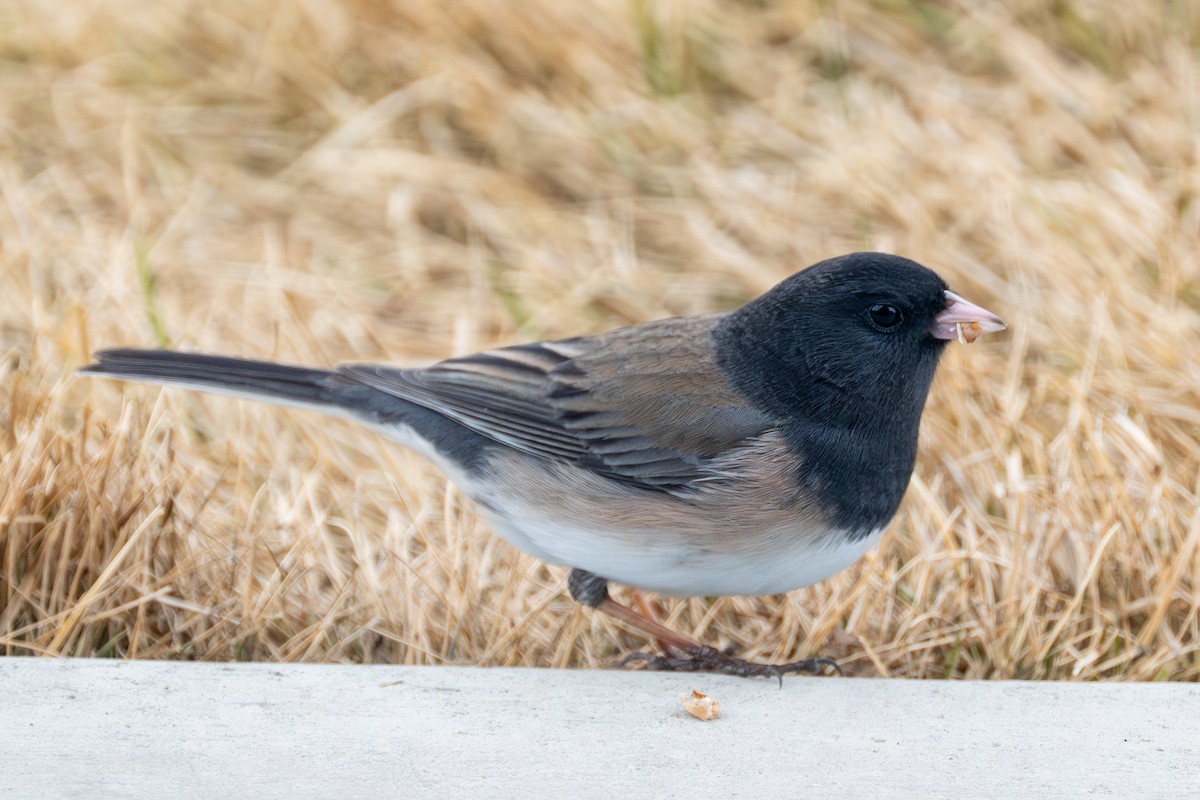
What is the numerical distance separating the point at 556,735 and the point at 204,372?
1038 millimetres

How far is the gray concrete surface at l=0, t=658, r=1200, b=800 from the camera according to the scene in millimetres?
1992

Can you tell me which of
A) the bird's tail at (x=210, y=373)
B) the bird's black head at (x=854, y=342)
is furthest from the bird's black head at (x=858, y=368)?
the bird's tail at (x=210, y=373)

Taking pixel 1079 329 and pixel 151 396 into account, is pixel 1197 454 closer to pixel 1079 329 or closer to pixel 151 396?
pixel 1079 329

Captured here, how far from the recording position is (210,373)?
104 inches

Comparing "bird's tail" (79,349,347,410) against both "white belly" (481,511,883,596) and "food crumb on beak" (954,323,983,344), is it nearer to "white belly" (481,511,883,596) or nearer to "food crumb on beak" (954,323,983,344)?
"white belly" (481,511,883,596)

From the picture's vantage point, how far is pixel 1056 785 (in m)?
2.02

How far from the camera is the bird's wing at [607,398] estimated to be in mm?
2557

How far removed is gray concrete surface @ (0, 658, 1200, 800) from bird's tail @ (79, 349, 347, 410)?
0.58 metres

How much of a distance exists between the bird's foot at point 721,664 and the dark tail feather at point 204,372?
86cm

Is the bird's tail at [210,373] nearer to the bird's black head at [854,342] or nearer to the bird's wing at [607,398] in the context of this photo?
the bird's wing at [607,398]

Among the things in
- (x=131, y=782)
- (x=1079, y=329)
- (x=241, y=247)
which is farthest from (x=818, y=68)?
(x=131, y=782)

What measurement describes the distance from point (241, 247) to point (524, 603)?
1.86 meters

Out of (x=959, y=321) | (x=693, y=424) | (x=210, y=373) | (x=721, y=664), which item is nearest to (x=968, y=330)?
(x=959, y=321)

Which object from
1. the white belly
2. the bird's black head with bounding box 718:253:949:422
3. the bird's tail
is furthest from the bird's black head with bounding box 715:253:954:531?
the bird's tail
